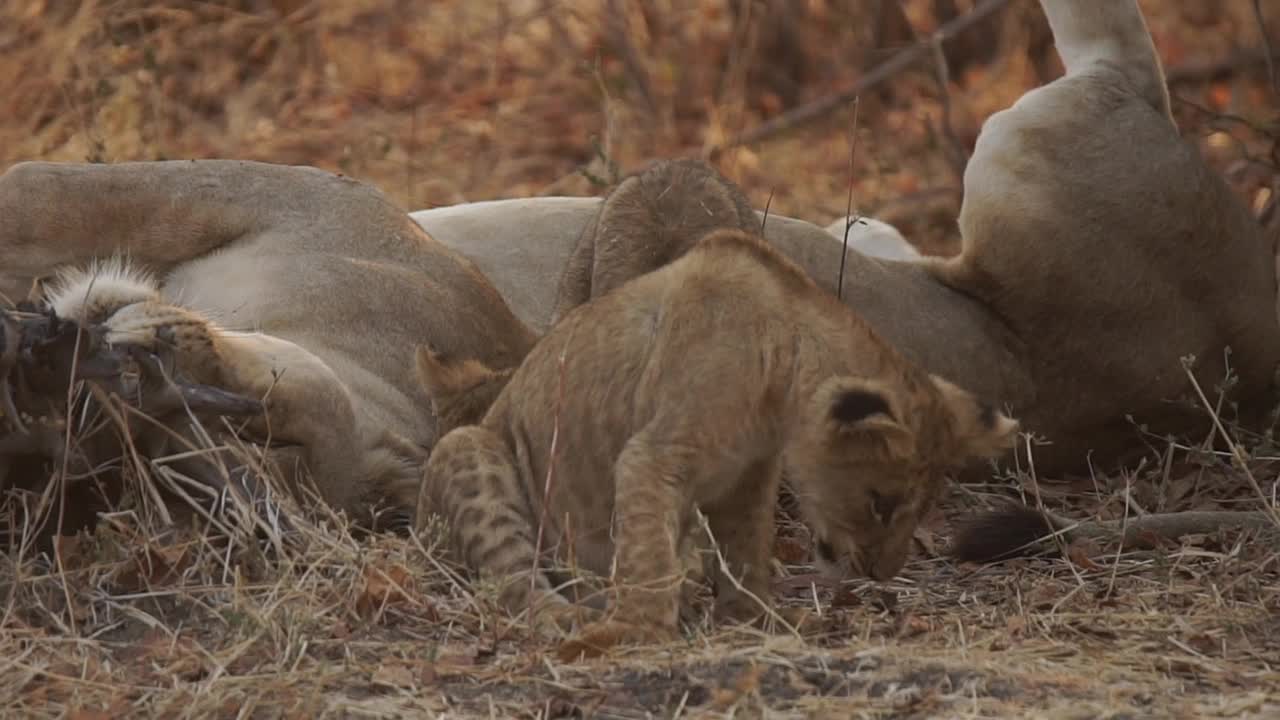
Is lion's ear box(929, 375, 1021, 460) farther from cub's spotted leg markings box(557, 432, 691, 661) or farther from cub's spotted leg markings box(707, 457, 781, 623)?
cub's spotted leg markings box(557, 432, 691, 661)

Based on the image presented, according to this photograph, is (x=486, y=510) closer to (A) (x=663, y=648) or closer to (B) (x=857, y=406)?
(A) (x=663, y=648)

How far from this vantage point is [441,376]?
488 centimetres

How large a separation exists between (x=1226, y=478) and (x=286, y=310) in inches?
103

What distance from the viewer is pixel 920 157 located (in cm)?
1087

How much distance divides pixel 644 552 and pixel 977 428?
0.71 meters

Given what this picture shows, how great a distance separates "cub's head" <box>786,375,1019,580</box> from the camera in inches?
149

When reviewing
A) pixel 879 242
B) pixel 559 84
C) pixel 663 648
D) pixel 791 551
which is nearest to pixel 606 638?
pixel 663 648

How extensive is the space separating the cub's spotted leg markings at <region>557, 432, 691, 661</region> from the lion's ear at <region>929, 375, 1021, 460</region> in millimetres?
552

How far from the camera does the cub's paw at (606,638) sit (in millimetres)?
3613

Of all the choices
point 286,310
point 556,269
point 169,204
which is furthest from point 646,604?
point 556,269

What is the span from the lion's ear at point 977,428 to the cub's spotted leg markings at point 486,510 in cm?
81

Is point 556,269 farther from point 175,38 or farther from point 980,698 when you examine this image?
point 175,38

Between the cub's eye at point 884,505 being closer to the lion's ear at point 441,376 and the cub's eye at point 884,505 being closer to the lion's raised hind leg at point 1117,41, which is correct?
the lion's ear at point 441,376

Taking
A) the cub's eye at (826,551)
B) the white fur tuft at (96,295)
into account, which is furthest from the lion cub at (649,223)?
the cub's eye at (826,551)
